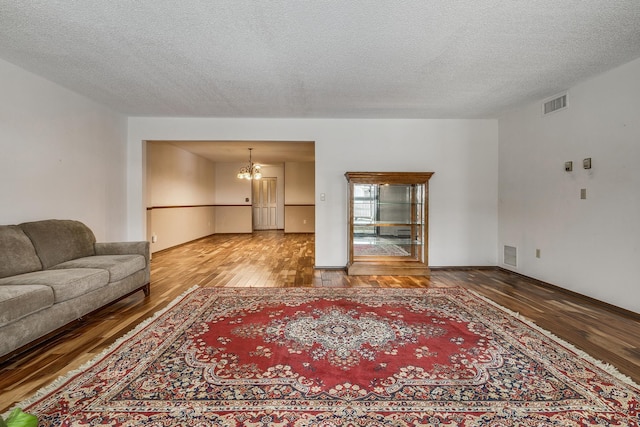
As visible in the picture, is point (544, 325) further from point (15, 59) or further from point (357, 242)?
point (15, 59)

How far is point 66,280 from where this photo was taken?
2.50 meters

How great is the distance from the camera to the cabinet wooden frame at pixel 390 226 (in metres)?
4.68

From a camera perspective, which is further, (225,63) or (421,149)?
(421,149)

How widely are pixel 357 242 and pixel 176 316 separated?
111 inches

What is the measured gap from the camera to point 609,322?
9.33 ft

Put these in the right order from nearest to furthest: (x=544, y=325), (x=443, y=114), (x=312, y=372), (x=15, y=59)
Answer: (x=312, y=372) → (x=544, y=325) → (x=15, y=59) → (x=443, y=114)

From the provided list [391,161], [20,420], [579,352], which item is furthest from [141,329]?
[391,161]

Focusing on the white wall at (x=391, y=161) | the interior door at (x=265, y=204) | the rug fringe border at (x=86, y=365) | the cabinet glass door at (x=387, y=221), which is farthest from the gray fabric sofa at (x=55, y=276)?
the interior door at (x=265, y=204)

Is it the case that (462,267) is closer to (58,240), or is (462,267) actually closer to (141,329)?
(141,329)

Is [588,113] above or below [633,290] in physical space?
above

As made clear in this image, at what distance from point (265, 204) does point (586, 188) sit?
922cm

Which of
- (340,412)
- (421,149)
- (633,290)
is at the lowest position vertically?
(340,412)

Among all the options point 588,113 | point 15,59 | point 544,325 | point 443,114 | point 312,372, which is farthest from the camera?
point 443,114

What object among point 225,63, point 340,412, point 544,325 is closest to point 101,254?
point 225,63
